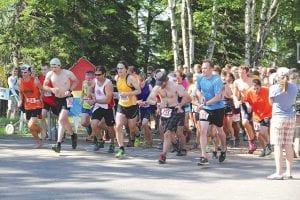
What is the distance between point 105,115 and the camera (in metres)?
13.4

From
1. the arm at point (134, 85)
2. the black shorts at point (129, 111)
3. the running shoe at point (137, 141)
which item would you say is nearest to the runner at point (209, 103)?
the arm at point (134, 85)

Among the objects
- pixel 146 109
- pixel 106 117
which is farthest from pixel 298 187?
pixel 146 109

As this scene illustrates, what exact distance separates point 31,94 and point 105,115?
1.83 m

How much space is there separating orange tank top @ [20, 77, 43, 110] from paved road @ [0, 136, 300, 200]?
99 centimetres

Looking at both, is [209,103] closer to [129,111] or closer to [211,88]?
[211,88]

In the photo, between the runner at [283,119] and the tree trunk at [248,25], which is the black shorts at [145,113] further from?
the tree trunk at [248,25]

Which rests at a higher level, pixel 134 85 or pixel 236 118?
pixel 134 85

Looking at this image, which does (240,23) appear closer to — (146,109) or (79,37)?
(79,37)

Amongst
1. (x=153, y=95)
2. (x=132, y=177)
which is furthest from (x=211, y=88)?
(x=132, y=177)

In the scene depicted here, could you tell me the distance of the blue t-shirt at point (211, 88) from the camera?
11492mm

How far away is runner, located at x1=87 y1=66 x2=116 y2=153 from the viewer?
13.1 metres

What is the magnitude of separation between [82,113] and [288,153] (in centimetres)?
708

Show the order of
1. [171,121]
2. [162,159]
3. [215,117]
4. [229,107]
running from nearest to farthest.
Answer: [215,117] → [162,159] → [171,121] → [229,107]

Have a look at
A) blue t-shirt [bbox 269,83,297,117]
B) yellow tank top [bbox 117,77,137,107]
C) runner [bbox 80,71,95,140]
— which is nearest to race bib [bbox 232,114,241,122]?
yellow tank top [bbox 117,77,137,107]
